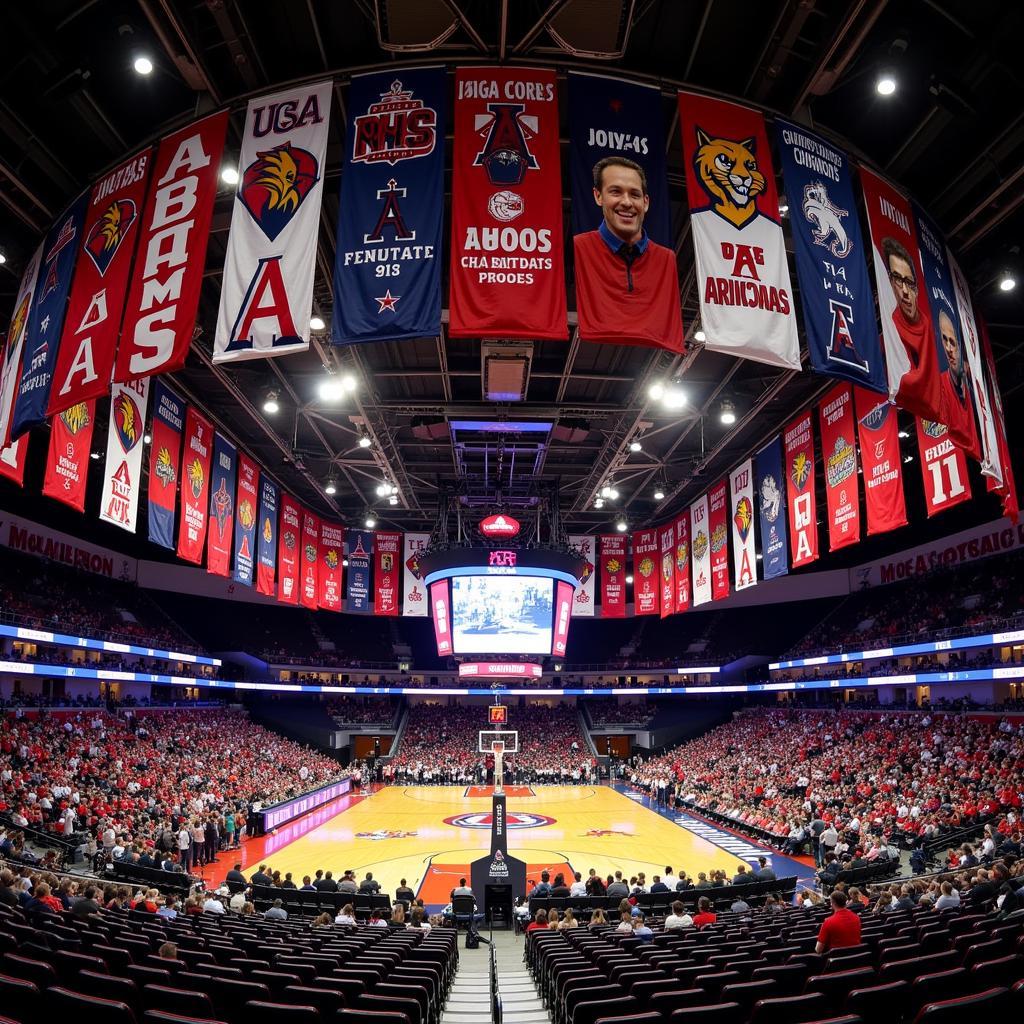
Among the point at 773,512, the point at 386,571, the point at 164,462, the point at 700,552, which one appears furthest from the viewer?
the point at 386,571

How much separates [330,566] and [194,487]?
12.3 meters

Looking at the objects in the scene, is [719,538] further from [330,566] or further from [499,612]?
[330,566]

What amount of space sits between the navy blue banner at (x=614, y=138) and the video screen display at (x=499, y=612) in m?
20.2

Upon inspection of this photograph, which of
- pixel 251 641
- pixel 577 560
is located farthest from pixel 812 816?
pixel 251 641

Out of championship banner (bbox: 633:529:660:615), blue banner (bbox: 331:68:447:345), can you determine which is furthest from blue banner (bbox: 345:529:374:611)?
blue banner (bbox: 331:68:447:345)

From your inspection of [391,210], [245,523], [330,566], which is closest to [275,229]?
[391,210]

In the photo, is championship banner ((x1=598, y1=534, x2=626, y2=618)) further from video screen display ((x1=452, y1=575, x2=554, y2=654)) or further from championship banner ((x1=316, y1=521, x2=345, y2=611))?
championship banner ((x1=316, y1=521, x2=345, y2=611))

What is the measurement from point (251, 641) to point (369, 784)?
11664 mm

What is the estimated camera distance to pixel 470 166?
8734mm

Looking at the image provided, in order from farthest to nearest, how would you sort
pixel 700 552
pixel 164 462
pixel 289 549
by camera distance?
pixel 289 549
pixel 700 552
pixel 164 462

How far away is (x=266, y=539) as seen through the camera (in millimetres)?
22234

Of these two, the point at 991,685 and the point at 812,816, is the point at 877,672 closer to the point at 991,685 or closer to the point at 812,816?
the point at 991,685

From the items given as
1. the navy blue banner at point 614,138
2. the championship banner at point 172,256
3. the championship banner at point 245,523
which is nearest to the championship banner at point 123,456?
the championship banner at point 172,256

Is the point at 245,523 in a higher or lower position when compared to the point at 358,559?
lower
